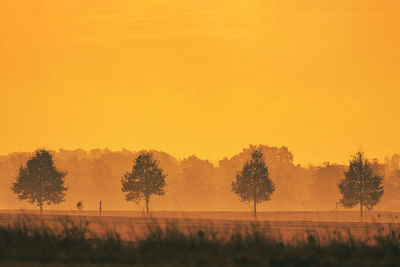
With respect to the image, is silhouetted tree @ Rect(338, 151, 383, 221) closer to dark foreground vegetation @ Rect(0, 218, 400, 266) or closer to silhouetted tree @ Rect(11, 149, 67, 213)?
silhouetted tree @ Rect(11, 149, 67, 213)

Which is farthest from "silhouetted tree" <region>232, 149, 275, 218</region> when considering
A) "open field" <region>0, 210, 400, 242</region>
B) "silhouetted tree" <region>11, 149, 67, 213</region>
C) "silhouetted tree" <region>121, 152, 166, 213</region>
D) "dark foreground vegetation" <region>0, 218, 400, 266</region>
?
"dark foreground vegetation" <region>0, 218, 400, 266</region>

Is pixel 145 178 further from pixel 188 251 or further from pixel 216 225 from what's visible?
pixel 188 251

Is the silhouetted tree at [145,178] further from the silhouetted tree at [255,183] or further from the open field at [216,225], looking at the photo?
the open field at [216,225]

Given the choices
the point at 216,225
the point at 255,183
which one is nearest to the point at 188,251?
the point at 216,225

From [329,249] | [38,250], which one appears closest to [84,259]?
[38,250]

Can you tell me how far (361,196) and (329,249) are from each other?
→ 80528 mm

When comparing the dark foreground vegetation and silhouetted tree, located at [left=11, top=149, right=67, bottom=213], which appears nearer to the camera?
the dark foreground vegetation

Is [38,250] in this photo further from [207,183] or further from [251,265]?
[207,183]

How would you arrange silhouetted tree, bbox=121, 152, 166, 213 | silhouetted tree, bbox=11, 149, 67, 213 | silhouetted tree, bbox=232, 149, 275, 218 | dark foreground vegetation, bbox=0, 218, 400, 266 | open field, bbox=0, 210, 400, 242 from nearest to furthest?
dark foreground vegetation, bbox=0, 218, 400, 266 < open field, bbox=0, 210, 400, 242 < silhouetted tree, bbox=11, 149, 67, 213 < silhouetted tree, bbox=232, 149, 275, 218 < silhouetted tree, bbox=121, 152, 166, 213

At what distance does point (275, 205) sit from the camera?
7431 inches

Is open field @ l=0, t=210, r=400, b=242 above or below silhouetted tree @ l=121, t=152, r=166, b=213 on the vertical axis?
below

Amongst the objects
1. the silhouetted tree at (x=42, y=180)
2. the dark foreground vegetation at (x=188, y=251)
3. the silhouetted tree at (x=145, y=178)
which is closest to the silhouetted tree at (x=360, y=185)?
the silhouetted tree at (x=145, y=178)

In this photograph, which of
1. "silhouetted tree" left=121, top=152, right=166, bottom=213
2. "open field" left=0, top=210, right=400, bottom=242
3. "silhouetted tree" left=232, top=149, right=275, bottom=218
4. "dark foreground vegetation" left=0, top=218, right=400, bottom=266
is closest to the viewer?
"dark foreground vegetation" left=0, top=218, right=400, bottom=266

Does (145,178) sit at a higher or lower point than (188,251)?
higher
